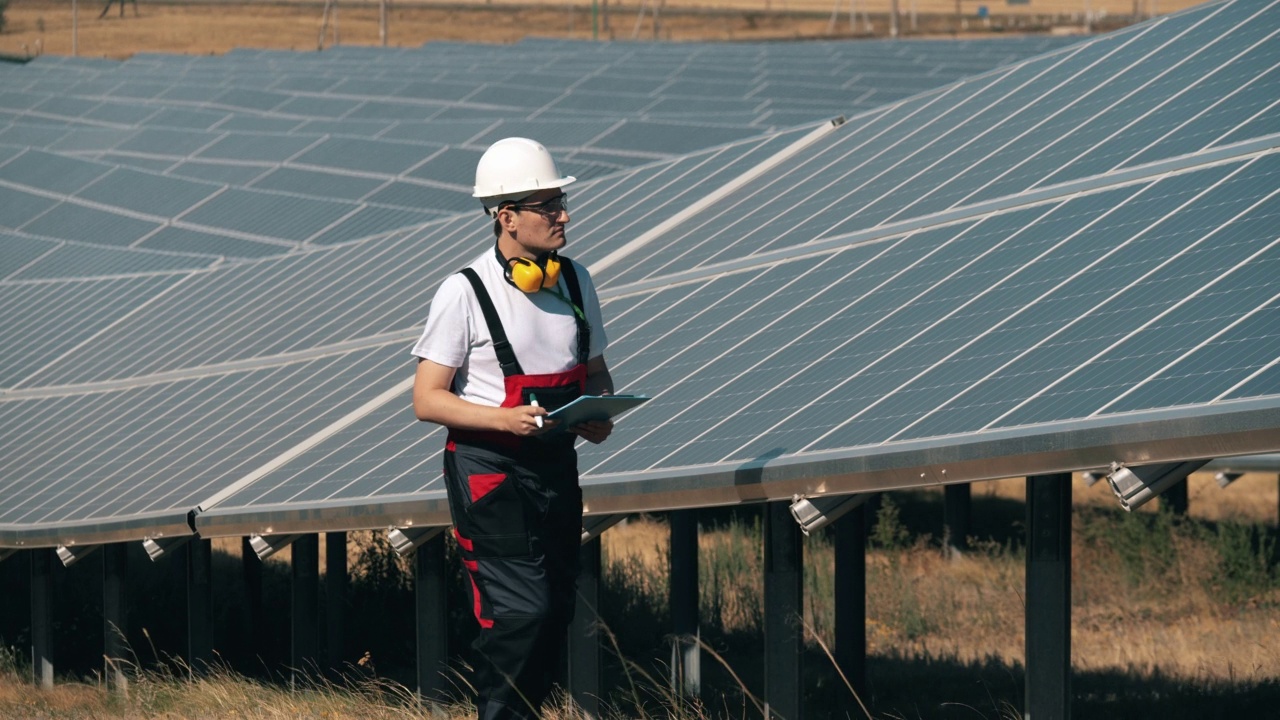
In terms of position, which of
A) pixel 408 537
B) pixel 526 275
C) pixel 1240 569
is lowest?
pixel 1240 569

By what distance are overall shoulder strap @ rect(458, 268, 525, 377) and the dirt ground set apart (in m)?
79.6

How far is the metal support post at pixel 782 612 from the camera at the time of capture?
30.8 ft

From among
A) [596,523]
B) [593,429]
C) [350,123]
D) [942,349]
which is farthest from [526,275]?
[350,123]

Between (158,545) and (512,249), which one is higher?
(512,249)

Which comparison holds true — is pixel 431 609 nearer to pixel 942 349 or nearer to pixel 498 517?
pixel 942 349

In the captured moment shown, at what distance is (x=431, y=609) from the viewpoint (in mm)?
10961

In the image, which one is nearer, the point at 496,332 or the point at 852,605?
the point at 496,332

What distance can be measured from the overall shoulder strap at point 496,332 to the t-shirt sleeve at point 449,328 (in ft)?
0.16

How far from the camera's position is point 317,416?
12539 mm

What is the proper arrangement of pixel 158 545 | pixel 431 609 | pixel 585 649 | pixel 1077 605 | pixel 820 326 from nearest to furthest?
pixel 585 649, pixel 820 326, pixel 431 609, pixel 158 545, pixel 1077 605

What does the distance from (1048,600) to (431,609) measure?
4.38 meters

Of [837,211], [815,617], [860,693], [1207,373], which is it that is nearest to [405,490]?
[1207,373]

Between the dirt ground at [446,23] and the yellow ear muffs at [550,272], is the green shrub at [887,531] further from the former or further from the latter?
the dirt ground at [446,23]

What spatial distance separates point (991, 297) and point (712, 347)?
2001 mm
